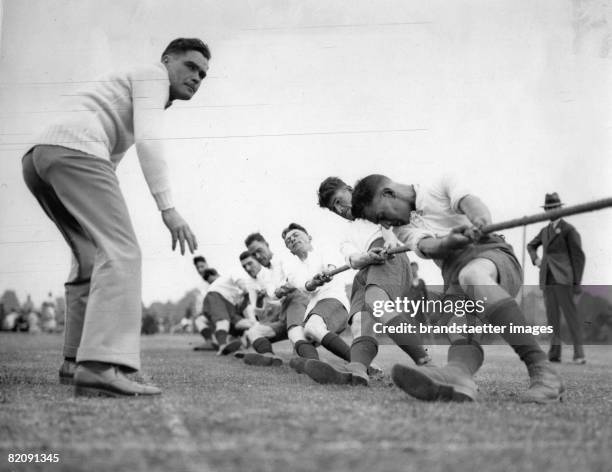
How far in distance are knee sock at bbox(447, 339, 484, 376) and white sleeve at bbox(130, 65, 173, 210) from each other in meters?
1.10

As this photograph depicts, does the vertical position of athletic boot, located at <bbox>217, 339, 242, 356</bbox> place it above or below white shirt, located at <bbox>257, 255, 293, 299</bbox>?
below

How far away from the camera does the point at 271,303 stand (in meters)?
5.77

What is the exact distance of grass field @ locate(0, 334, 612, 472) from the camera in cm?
137

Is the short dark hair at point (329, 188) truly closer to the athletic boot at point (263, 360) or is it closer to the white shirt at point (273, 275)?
the athletic boot at point (263, 360)

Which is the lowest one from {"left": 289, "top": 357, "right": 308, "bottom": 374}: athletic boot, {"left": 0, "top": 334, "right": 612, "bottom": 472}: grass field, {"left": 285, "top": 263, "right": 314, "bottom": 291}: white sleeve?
{"left": 0, "top": 334, "right": 612, "bottom": 472}: grass field

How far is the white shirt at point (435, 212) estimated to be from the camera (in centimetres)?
279

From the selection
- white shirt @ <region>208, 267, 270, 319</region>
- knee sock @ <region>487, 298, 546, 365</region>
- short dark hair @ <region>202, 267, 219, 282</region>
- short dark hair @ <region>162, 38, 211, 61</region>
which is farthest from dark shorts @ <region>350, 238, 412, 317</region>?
short dark hair @ <region>202, 267, 219, 282</region>

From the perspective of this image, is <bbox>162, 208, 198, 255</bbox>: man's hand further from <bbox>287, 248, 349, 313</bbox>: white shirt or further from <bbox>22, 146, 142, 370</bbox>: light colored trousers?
<bbox>287, 248, 349, 313</bbox>: white shirt

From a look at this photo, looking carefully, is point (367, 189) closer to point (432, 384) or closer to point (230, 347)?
point (432, 384)

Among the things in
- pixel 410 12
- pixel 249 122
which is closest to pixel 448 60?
pixel 410 12

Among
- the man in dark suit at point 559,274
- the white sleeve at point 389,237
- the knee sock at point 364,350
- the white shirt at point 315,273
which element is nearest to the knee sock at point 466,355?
the knee sock at point 364,350

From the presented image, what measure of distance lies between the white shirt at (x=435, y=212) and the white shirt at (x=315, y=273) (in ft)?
4.80

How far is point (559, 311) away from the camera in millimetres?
6059

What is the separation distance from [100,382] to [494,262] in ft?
4.55
